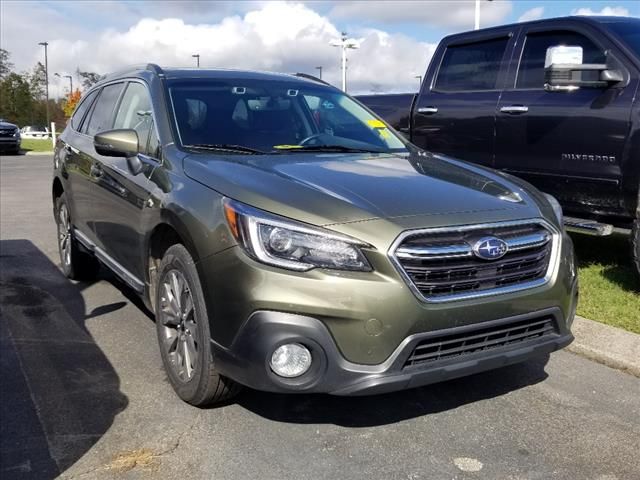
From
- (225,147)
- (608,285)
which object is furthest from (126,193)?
(608,285)

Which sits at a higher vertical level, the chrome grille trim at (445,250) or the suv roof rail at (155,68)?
the suv roof rail at (155,68)

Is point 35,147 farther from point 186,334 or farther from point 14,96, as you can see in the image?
point 186,334

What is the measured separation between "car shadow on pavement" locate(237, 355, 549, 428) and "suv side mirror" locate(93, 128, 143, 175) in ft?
4.88

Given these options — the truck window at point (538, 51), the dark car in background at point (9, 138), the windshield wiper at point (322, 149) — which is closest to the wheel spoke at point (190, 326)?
the windshield wiper at point (322, 149)

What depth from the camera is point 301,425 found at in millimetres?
3242

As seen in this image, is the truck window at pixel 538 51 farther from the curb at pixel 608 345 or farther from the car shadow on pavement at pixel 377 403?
the car shadow on pavement at pixel 377 403

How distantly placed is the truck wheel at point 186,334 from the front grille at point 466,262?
97cm

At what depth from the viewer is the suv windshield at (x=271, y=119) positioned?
3.88 m

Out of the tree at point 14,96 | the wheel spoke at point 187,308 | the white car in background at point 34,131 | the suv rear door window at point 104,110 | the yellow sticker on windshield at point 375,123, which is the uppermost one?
the tree at point 14,96

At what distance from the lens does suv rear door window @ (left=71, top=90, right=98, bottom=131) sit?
5.74 m

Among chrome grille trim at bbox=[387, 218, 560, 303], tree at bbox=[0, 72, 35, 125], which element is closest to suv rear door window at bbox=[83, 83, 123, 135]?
chrome grille trim at bbox=[387, 218, 560, 303]

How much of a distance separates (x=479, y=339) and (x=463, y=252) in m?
0.41

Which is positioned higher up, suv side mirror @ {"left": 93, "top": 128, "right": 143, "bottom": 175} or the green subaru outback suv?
suv side mirror @ {"left": 93, "top": 128, "right": 143, "bottom": 175}

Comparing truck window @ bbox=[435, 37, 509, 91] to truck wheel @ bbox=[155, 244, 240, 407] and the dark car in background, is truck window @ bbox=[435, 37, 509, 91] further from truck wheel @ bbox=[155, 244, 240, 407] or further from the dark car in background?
the dark car in background
